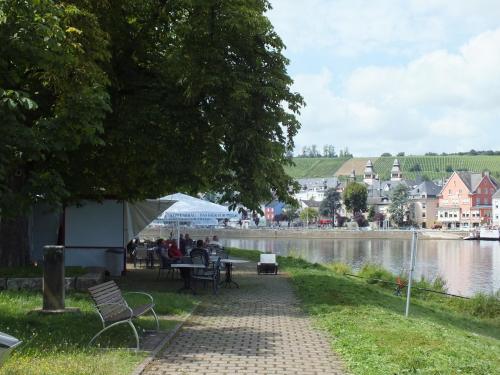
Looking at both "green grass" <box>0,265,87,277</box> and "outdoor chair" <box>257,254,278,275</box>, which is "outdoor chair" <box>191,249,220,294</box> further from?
"outdoor chair" <box>257,254,278,275</box>

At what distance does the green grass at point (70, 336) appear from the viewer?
25.3 ft

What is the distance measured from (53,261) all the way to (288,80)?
8.98 metres

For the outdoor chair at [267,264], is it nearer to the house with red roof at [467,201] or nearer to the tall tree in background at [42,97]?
the tall tree in background at [42,97]

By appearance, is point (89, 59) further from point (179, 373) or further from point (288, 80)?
point (179, 373)

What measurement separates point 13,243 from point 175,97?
5.66 metres

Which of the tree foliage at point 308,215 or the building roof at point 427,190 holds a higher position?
the building roof at point 427,190

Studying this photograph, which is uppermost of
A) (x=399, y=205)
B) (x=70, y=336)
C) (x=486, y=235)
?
(x=399, y=205)

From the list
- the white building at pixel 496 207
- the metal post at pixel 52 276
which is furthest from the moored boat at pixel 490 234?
the metal post at pixel 52 276

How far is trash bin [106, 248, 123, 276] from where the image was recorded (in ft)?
70.5

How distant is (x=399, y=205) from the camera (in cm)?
16275

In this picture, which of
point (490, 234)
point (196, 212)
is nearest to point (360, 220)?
point (490, 234)

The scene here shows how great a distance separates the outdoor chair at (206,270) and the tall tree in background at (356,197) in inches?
5593

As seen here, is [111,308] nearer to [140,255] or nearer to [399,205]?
[140,255]

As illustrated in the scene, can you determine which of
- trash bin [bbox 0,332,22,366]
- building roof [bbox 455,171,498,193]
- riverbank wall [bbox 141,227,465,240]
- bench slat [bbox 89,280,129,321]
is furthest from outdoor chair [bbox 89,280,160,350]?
building roof [bbox 455,171,498,193]
